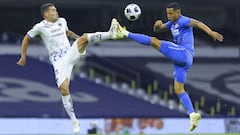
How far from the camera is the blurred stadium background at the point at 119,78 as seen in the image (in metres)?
29.7

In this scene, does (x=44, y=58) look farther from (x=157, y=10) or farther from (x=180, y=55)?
(x=180, y=55)

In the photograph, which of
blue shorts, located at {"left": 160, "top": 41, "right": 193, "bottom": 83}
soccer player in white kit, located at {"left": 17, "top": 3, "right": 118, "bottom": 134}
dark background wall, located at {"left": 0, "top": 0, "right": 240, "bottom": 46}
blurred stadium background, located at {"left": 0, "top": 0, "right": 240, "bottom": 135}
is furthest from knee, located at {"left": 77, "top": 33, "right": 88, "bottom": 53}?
dark background wall, located at {"left": 0, "top": 0, "right": 240, "bottom": 46}

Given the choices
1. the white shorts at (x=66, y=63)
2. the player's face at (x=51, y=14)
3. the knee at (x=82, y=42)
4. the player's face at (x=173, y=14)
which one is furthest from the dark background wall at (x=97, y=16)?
the knee at (x=82, y=42)

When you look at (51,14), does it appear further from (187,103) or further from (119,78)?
(119,78)

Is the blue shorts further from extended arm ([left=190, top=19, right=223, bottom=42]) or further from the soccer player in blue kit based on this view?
extended arm ([left=190, top=19, right=223, bottom=42])

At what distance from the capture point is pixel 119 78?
34.2 metres

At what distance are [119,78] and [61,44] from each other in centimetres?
1636

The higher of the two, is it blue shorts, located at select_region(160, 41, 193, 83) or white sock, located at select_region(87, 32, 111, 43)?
white sock, located at select_region(87, 32, 111, 43)

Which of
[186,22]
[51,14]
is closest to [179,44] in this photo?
[186,22]

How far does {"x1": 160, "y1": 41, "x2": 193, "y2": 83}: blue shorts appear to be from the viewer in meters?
17.5

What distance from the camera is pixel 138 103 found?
3177 centimetres

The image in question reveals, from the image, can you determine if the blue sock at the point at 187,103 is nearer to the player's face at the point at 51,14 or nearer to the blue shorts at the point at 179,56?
the blue shorts at the point at 179,56

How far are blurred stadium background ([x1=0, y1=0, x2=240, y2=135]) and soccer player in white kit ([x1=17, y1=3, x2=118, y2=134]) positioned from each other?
9.98 meters

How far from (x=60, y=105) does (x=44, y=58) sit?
3.09 m
